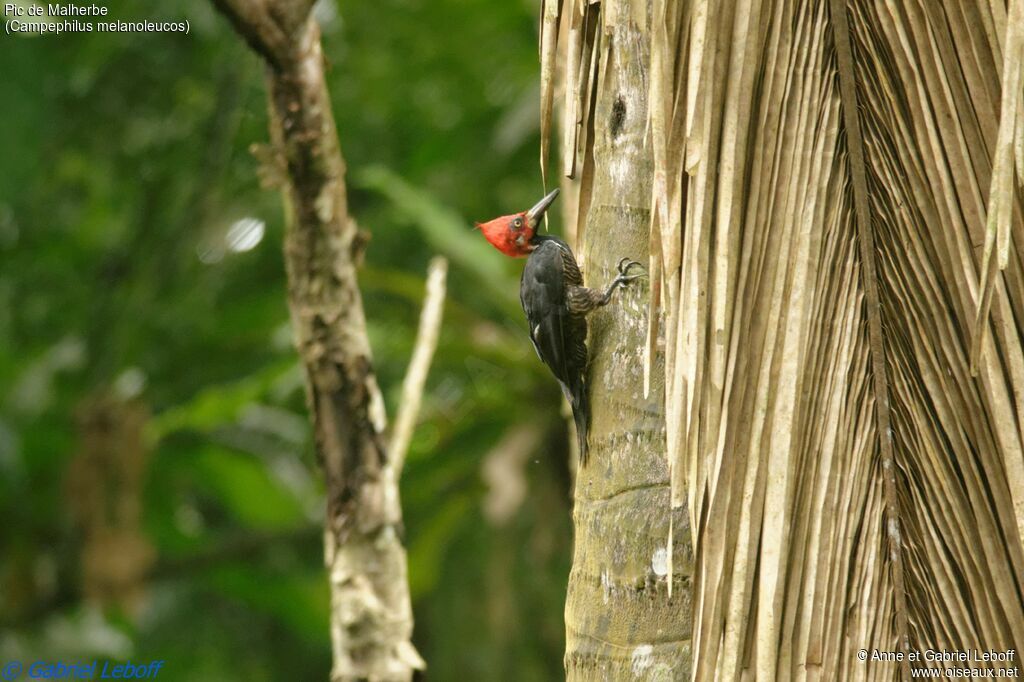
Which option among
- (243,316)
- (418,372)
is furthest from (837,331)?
(243,316)

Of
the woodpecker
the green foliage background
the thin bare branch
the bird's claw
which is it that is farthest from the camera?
the green foliage background

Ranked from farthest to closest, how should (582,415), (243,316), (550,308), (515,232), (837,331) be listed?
(243,316)
(515,232)
(550,308)
(582,415)
(837,331)

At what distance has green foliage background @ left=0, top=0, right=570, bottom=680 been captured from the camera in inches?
246

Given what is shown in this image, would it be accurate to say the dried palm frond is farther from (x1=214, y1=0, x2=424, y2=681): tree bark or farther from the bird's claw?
(x1=214, y1=0, x2=424, y2=681): tree bark

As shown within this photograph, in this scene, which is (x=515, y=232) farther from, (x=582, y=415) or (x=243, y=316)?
(x=243, y=316)

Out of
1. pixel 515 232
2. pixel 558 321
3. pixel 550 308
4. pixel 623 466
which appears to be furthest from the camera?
pixel 515 232

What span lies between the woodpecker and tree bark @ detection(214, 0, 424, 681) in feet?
1.91

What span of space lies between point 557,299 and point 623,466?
3.99ft

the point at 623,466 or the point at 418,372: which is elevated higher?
the point at 418,372

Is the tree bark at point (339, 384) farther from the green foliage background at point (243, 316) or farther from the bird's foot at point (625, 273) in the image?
the green foliage background at point (243, 316)

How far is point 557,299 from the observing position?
3373 millimetres

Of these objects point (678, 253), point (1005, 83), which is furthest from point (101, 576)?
point (1005, 83)

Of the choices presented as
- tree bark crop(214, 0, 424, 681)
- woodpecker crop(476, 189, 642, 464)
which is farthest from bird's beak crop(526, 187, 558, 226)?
tree bark crop(214, 0, 424, 681)

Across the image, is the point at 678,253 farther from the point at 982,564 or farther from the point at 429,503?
the point at 429,503
